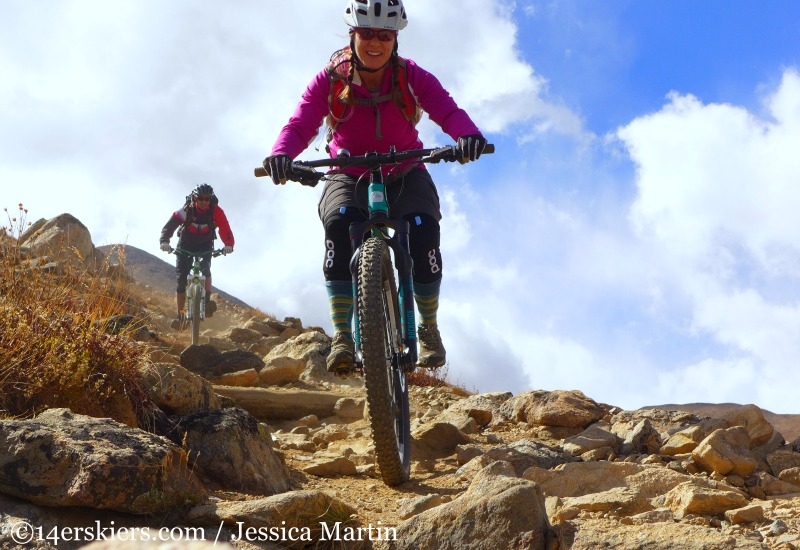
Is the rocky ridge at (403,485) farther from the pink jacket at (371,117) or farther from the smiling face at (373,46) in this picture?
the smiling face at (373,46)

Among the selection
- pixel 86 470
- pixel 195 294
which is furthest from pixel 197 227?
pixel 86 470

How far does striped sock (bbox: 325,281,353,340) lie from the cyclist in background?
9.25m

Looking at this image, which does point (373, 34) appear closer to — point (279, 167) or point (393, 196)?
point (393, 196)

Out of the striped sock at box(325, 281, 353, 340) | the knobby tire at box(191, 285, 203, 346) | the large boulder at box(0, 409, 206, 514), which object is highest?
the knobby tire at box(191, 285, 203, 346)

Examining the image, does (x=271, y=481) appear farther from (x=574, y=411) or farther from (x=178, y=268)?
(x=178, y=268)

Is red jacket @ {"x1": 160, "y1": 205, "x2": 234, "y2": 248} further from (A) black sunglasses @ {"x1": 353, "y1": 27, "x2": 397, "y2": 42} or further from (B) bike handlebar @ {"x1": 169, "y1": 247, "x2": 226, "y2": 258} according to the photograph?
(A) black sunglasses @ {"x1": 353, "y1": 27, "x2": 397, "y2": 42}

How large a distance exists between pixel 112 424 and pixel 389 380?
1.60 m

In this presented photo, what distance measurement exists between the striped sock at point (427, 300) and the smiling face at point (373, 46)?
1.47 metres

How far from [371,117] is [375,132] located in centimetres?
11

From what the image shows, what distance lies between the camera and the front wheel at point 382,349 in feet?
15.7

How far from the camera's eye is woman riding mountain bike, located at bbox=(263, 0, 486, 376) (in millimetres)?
5582

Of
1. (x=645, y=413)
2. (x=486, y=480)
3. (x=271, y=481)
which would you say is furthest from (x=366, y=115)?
(x=645, y=413)

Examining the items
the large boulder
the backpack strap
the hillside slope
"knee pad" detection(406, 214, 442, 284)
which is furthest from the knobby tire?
the hillside slope

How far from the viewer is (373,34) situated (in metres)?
5.62
